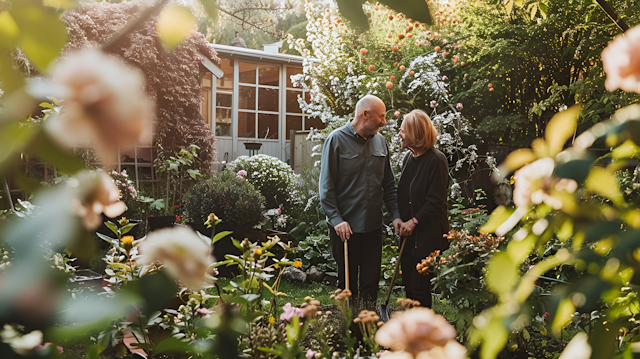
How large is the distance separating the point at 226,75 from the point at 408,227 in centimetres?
831

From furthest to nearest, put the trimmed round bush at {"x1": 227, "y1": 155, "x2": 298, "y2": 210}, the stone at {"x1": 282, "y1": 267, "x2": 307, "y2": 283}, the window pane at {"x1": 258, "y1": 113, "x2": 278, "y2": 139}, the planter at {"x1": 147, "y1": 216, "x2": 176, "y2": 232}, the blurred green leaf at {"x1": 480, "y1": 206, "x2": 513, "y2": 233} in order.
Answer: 1. the window pane at {"x1": 258, "y1": 113, "x2": 278, "y2": 139}
2. the trimmed round bush at {"x1": 227, "y1": 155, "x2": 298, "y2": 210}
3. the planter at {"x1": 147, "y1": 216, "x2": 176, "y2": 232}
4. the stone at {"x1": 282, "y1": 267, "x2": 307, "y2": 283}
5. the blurred green leaf at {"x1": 480, "y1": 206, "x2": 513, "y2": 233}

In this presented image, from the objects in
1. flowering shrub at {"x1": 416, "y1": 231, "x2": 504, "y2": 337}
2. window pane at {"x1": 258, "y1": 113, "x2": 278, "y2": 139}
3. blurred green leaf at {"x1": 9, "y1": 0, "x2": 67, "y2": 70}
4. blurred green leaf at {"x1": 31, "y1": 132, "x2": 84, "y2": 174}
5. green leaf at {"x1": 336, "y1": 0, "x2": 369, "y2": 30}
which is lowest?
flowering shrub at {"x1": 416, "y1": 231, "x2": 504, "y2": 337}

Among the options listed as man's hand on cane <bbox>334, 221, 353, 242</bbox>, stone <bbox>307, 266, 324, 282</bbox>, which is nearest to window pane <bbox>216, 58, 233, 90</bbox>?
stone <bbox>307, 266, 324, 282</bbox>

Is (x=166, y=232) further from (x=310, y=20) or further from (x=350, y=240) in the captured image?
(x=310, y=20)

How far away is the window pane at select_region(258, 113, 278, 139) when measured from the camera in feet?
36.7

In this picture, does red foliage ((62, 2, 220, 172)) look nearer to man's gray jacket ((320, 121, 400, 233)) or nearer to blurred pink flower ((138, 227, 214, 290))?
man's gray jacket ((320, 121, 400, 233))

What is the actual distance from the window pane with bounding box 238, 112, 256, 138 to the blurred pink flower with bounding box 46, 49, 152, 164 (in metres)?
10.8

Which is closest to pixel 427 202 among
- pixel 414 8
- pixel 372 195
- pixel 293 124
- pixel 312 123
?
pixel 372 195

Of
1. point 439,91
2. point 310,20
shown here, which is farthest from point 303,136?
point 439,91

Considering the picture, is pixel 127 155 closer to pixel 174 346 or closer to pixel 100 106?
pixel 174 346

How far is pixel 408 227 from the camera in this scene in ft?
11.3

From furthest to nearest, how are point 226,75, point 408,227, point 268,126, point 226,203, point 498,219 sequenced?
point 268,126, point 226,75, point 226,203, point 408,227, point 498,219

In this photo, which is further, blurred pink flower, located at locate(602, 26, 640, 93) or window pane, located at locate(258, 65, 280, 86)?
window pane, located at locate(258, 65, 280, 86)

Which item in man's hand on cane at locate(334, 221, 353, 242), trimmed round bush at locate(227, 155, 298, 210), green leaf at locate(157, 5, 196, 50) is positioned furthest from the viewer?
trimmed round bush at locate(227, 155, 298, 210)
